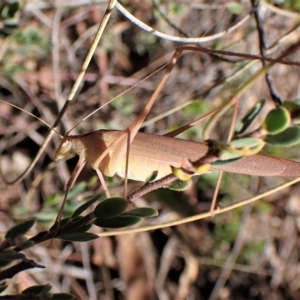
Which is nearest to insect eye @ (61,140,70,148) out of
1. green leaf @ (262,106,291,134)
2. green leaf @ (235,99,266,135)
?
green leaf @ (235,99,266,135)

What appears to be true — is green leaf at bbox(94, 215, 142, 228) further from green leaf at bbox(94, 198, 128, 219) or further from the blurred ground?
the blurred ground

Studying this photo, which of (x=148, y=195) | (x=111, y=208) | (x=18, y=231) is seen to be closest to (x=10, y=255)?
(x=18, y=231)

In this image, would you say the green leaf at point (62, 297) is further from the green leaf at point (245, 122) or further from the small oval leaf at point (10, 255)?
the green leaf at point (245, 122)

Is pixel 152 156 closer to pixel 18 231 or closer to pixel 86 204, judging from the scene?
pixel 86 204

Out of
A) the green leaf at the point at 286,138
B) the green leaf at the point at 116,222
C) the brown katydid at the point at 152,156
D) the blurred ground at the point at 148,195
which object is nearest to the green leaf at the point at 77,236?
the green leaf at the point at 116,222

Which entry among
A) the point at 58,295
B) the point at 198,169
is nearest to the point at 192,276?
the point at 58,295

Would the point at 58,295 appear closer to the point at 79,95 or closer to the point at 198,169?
the point at 198,169
